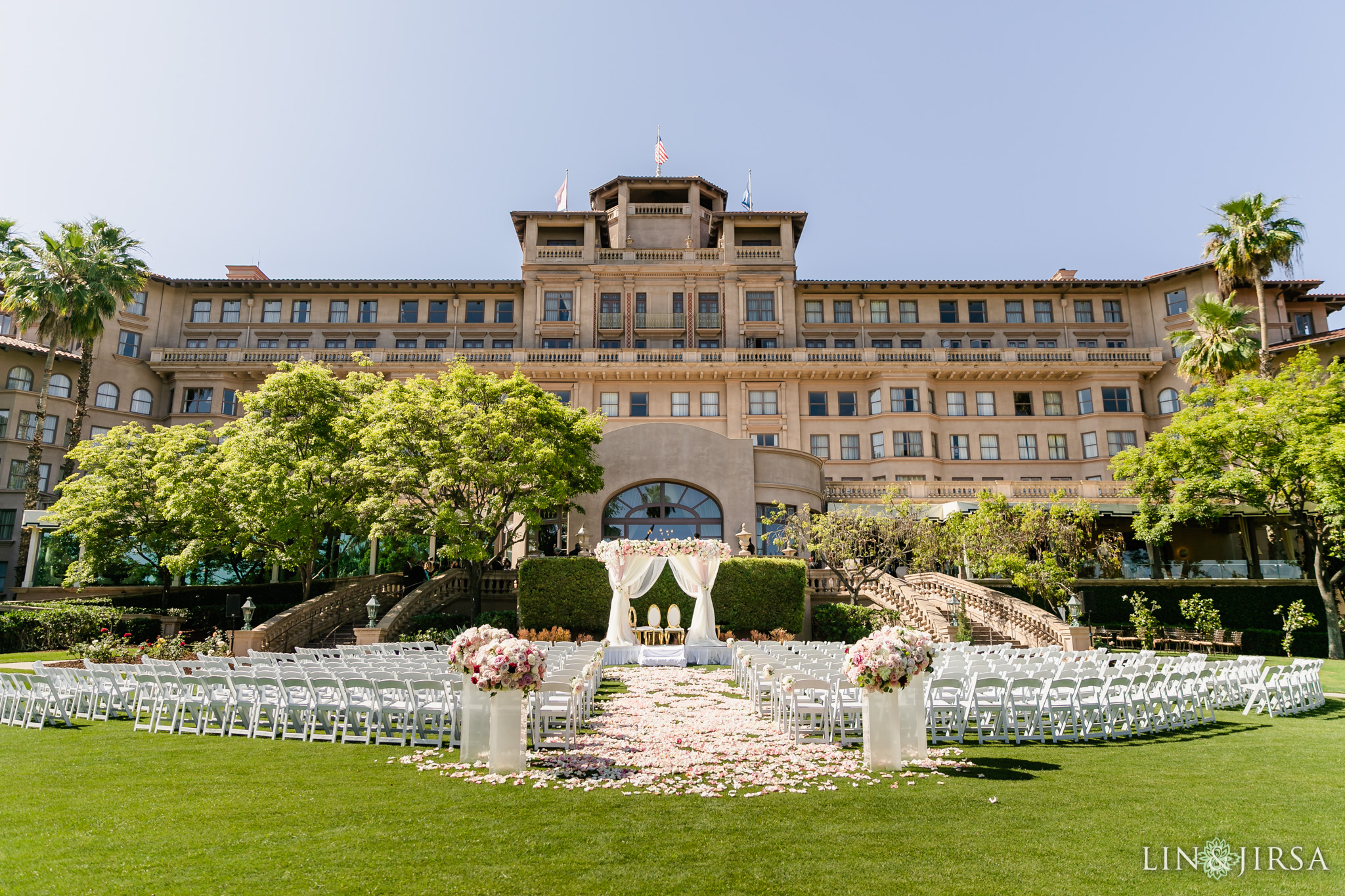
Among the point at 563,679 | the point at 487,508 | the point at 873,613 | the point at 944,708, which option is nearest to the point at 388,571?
the point at 487,508

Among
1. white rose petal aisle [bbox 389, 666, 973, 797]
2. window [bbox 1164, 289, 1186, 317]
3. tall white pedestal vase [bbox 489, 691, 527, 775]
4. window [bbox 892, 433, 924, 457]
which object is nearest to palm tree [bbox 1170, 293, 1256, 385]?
window [bbox 892, 433, 924, 457]

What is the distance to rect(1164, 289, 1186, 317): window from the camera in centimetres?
5084

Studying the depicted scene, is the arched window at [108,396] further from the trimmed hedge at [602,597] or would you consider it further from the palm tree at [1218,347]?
the palm tree at [1218,347]

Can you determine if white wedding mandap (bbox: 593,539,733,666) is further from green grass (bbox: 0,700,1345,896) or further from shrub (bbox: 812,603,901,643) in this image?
green grass (bbox: 0,700,1345,896)

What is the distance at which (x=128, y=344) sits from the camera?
164 ft

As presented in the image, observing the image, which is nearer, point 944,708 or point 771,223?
point 944,708

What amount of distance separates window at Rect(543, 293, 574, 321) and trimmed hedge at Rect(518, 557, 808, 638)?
27.0 m

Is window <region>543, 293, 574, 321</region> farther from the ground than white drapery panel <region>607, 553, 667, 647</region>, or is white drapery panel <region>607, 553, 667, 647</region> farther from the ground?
window <region>543, 293, 574, 321</region>

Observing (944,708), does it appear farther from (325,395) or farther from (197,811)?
(325,395)

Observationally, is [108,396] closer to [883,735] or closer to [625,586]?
[625,586]

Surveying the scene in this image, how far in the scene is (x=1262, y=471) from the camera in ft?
95.1

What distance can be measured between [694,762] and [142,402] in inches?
2028

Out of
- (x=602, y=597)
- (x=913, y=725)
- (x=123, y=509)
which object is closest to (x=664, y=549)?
(x=602, y=597)

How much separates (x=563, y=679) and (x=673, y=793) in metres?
5.20
